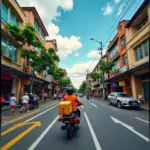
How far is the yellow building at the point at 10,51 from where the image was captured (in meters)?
15.6

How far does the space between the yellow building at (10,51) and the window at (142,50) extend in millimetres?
16271

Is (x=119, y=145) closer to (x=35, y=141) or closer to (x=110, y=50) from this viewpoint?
(x=35, y=141)

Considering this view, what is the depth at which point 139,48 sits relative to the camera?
63.4ft

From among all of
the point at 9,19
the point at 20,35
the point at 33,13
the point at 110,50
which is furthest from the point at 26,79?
the point at 110,50

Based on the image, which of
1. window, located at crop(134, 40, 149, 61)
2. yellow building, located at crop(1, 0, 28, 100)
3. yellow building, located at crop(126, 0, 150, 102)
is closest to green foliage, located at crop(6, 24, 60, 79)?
yellow building, located at crop(1, 0, 28, 100)

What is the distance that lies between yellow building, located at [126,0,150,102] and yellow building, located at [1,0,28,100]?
1590 centimetres

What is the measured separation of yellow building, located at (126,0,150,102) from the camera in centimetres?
1685

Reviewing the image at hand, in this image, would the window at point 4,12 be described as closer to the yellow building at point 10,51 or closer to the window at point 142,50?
the yellow building at point 10,51

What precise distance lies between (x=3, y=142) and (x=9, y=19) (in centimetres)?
1709

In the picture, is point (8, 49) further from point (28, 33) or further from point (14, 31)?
point (28, 33)

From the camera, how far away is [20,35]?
1625cm

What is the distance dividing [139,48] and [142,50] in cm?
114

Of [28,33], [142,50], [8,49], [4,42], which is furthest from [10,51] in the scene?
[142,50]

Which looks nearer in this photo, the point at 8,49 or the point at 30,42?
the point at 8,49
